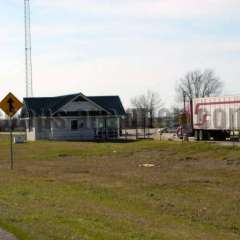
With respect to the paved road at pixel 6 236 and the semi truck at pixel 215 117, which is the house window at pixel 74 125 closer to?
the semi truck at pixel 215 117

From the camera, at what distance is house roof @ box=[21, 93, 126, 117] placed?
76875 mm

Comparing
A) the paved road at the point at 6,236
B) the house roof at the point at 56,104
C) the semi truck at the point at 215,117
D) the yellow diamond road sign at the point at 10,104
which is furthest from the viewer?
the house roof at the point at 56,104

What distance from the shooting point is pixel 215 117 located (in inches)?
2095

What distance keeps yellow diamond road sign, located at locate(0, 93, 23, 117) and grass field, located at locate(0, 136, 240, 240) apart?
281cm

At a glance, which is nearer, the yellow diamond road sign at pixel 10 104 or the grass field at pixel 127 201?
the grass field at pixel 127 201

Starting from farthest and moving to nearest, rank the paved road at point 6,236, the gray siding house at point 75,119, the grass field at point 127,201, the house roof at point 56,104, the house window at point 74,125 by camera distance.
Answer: the house roof at point 56,104 < the house window at point 74,125 < the gray siding house at point 75,119 < the grass field at point 127,201 < the paved road at point 6,236

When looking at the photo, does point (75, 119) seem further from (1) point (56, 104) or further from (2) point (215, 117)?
(2) point (215, 117)

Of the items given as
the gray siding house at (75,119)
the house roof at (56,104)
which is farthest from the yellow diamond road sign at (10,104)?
the house roof at (56,104)

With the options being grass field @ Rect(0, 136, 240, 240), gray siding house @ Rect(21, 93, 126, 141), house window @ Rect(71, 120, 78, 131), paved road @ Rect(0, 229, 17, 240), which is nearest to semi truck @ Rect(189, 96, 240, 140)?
grass field @ Rect(0, 136, 240, 240)

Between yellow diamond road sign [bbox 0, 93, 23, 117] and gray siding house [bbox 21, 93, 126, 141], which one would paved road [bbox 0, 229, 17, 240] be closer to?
yellow diamond road sign [bbox 0, 93, 23, 117]

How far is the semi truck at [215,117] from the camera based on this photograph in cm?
5012

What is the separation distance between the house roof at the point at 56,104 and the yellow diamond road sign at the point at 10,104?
46152 mm

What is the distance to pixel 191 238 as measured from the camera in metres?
11.9

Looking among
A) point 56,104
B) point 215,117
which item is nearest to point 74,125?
point 56,104
